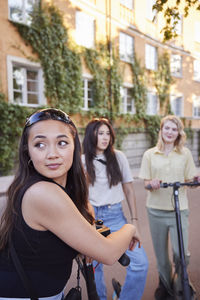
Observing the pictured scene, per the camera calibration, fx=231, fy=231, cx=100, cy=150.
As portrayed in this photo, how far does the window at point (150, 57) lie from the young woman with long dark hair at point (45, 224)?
46.2ft

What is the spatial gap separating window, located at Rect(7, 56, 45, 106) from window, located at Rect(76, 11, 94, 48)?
8.83 feet

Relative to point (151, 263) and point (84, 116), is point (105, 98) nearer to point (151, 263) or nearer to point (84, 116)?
point (84, 116)

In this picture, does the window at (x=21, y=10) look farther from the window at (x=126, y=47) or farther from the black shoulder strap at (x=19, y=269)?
the black shoulder strap at (x=19, y=269)

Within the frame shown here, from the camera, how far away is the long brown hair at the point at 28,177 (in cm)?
108

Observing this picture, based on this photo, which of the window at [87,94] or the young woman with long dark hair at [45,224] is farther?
the window at [87,94]

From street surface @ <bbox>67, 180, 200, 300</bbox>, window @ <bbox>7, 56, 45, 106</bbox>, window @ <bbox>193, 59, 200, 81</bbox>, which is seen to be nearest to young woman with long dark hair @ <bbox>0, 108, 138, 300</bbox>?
street surface @ <bbox>67, 180, 200, 300</bbox>

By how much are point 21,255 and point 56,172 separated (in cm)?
40

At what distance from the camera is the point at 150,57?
1413 cm

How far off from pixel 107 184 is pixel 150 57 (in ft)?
44.4

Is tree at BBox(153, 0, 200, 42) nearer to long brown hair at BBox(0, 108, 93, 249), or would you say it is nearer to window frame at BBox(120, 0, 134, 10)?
long brown hair at BBox(0, 108, 93, 249)

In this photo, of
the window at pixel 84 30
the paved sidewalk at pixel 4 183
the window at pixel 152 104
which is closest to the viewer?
the paved sidewalk at pixel 4 183

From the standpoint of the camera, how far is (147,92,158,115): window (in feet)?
46.4

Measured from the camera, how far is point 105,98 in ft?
37.7

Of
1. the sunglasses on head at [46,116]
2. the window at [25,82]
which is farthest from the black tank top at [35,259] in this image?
the window at [25,82]
